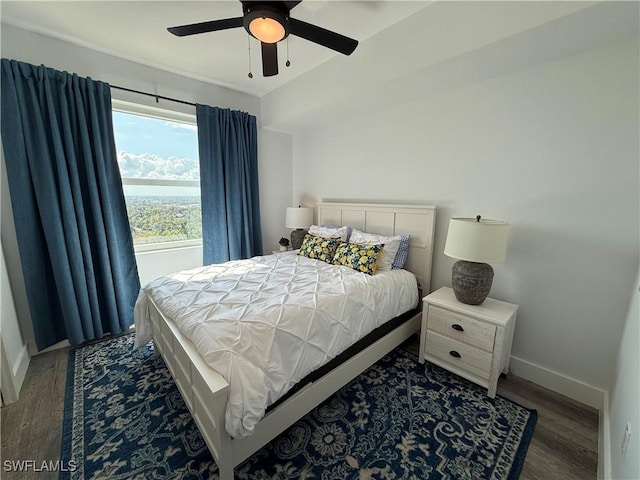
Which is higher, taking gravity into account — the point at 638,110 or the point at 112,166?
the point at 638,110

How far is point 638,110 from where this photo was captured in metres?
1.49

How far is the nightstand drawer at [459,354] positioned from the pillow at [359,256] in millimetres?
706

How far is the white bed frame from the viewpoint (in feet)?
3.86

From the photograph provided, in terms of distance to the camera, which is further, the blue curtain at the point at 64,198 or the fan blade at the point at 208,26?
the blue curtain at the point at 64,198

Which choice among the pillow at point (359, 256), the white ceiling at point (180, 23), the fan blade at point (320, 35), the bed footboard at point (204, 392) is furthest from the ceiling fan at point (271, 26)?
the bed footboard at point (204, 392)

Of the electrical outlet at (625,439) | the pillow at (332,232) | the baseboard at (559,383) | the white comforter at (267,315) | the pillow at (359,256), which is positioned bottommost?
the baseboard at (559,383)

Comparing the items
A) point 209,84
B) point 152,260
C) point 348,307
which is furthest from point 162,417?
point 209,84

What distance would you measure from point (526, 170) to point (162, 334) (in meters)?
2.91

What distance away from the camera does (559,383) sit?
1854 mm

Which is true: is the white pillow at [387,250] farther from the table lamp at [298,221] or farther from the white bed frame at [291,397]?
the table lamp at [298,221]

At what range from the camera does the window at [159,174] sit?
8.79 ft

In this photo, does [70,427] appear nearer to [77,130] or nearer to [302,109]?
[77,130]

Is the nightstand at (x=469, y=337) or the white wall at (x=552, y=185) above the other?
the white wall at (x=552, y=185)

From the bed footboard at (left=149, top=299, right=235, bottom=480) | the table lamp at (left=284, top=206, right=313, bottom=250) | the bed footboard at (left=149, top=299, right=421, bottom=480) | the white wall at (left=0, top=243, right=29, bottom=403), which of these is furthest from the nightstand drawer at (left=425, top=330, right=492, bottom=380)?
the white wall at (left=0, top=243, right=29, bottom=403)
